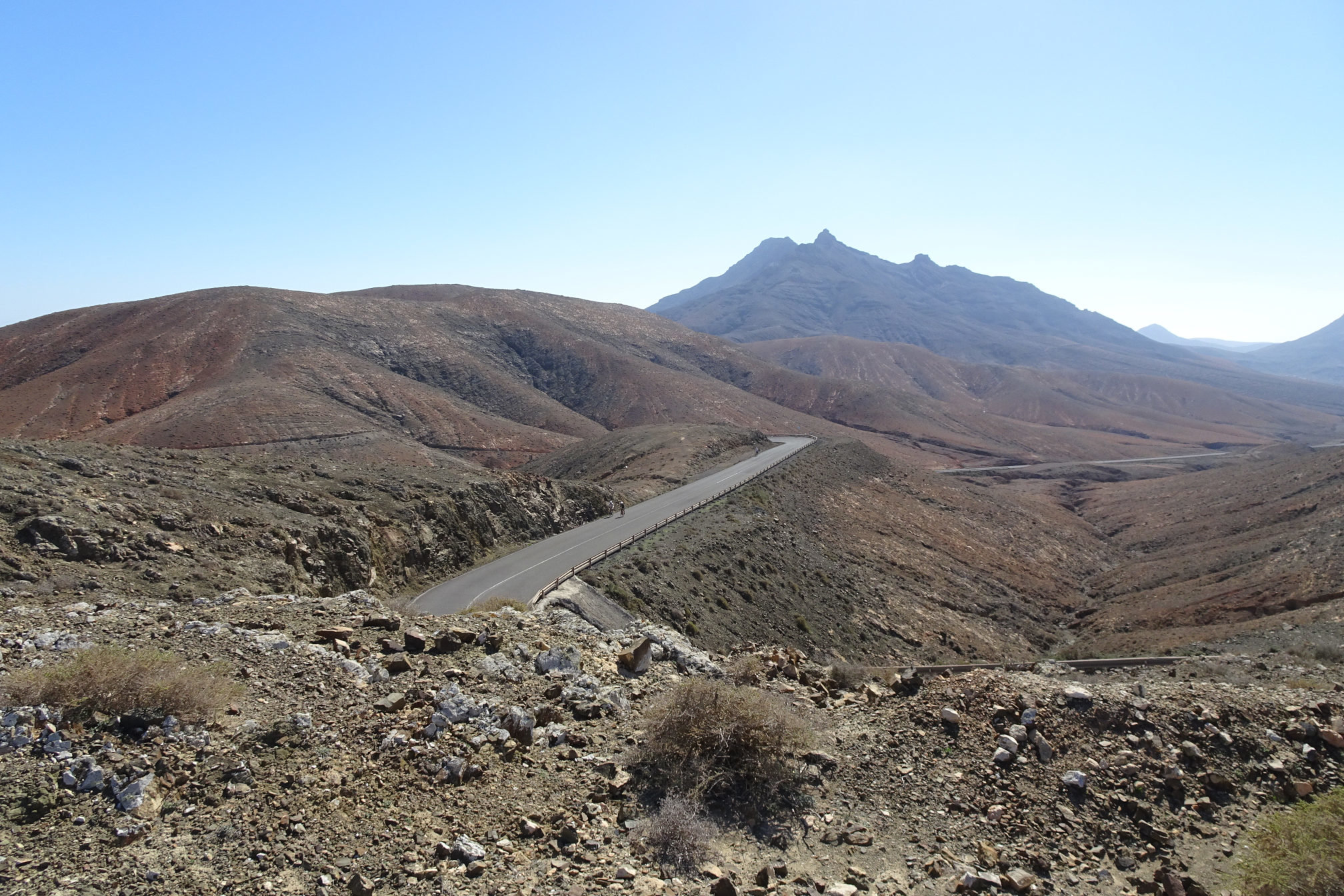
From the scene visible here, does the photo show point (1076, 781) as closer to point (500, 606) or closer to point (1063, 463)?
point (500, 606)

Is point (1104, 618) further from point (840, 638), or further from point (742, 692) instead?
point (742, 692)

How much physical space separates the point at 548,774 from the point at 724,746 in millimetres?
1891

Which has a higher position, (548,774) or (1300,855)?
(548,774)

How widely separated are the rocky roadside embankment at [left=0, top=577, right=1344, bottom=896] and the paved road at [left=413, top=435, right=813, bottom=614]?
28.9 ft

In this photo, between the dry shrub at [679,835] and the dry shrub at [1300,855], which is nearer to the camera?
the dry shrub at [1300,855]

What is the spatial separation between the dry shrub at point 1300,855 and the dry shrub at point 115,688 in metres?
9.94

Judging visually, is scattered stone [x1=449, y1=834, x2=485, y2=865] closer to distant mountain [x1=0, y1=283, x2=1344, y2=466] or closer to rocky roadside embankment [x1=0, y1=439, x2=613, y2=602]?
rocky roadside embankment [x1=0, y1=439, x2=613, y2=602]

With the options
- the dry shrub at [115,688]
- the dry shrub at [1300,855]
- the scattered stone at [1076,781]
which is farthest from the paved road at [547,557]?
the dry shrub at [1300,855]

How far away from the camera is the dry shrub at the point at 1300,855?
5.95 meters

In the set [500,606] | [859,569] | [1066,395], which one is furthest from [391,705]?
[1066,395]

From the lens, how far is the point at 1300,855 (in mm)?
6242

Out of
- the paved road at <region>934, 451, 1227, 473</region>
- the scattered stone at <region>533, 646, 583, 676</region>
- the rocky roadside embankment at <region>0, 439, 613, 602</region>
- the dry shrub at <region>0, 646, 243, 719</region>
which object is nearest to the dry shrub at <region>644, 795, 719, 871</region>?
the scattered stone at <region>533, 646, 583, 676</region>

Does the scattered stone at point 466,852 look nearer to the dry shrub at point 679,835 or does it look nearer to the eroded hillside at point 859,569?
the dry shrub at point 679,835

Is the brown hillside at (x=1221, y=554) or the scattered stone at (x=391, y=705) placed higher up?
the scattered stone at (x=391, y=705)
